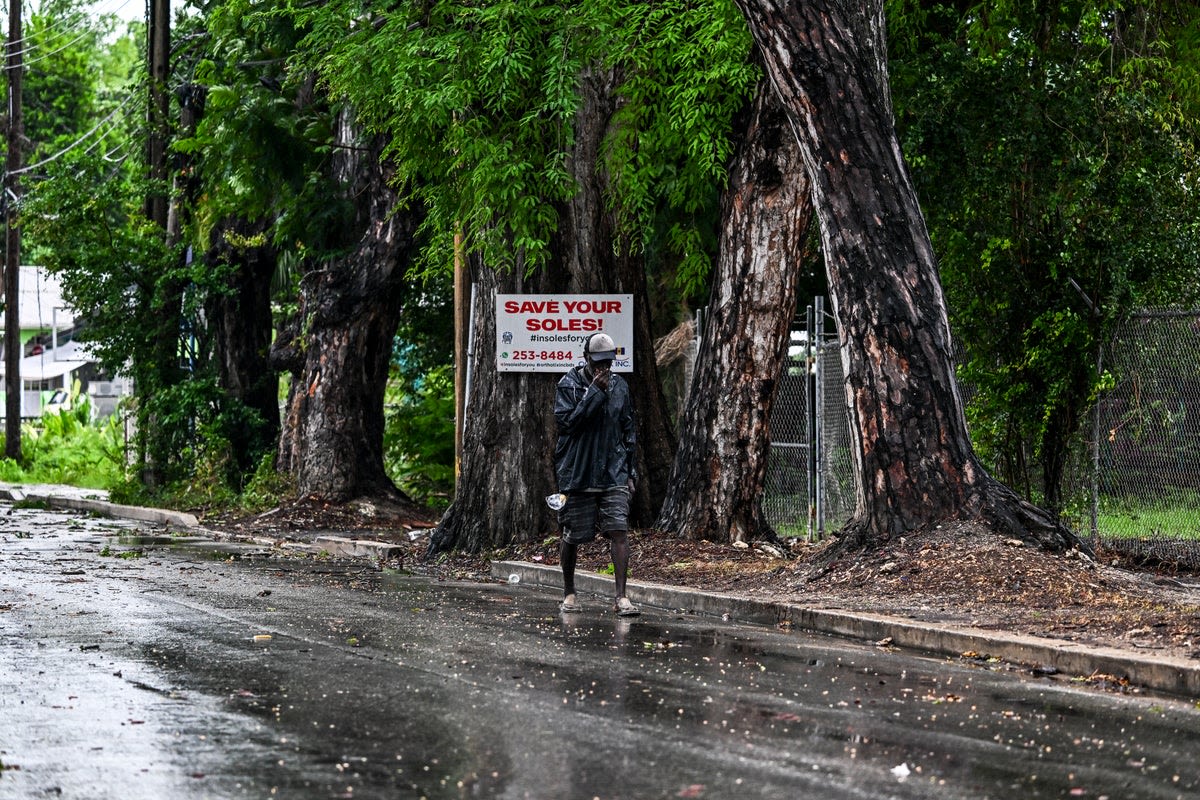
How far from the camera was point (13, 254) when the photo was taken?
37469 mm

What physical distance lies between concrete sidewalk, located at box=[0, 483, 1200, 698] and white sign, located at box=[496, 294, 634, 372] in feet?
7.63

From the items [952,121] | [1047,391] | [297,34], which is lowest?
[1047,391]

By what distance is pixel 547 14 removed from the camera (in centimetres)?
1641

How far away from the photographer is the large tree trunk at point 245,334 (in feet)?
94.2

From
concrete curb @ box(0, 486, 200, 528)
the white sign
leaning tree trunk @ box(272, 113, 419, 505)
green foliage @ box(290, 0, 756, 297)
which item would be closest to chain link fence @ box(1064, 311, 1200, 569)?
green foliage @ box(290, 0, 756, 297)

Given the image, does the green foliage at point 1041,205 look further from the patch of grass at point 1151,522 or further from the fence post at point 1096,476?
the patch of grass at point 1151,522

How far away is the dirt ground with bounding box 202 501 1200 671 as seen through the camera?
10656mm

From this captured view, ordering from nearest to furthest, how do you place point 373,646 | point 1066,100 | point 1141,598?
point 373,646 → point 1141,598 → point 1066,100

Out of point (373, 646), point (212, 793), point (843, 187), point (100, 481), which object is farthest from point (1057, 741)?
point (100, 481)

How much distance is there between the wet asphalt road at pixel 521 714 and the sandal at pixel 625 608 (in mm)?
240

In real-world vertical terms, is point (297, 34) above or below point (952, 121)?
above

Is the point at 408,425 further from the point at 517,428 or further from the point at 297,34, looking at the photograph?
the point at 517,428

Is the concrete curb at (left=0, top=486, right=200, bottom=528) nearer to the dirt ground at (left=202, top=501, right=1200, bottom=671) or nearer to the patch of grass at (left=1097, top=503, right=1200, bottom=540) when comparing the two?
the dirt ground at (left=202, top=501, right=1200, bottom=671)

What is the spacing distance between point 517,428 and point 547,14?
14.3ft
